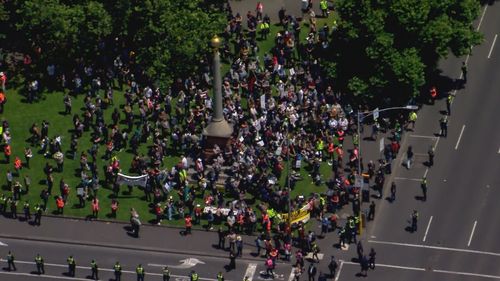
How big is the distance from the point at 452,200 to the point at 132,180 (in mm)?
23125

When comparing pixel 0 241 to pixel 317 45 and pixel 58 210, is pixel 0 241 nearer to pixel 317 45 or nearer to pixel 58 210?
pixel 58 210

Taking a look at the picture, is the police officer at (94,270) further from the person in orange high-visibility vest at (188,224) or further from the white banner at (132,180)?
the white banner at (132,180)

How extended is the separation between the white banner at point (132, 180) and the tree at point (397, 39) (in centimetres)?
1886

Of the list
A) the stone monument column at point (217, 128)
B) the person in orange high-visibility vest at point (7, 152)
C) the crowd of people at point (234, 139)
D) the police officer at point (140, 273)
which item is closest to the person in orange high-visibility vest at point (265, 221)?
the crowd of people at point (234, 139)

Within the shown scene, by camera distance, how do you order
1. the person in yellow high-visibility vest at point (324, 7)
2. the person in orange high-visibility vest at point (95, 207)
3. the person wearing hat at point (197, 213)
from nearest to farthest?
the person wearing hat at point (197, 213) → the person in orange high-visibility vest at point (95, 207) → the person in yellow high-visibility vest at point (324, 7)

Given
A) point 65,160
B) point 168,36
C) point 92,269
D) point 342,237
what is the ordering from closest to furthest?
point 92,269 < point 342,237 < point 65,160 < point 168,36

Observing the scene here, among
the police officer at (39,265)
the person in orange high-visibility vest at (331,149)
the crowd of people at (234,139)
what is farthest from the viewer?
the person in orange high-visibility vest at (331,149)

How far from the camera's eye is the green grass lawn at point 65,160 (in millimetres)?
136500

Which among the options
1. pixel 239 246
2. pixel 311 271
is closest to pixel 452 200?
pixel 311 271

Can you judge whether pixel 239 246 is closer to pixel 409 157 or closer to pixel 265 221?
pixel 265 221

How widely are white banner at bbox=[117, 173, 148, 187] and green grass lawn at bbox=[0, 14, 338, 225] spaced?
1.94 feet

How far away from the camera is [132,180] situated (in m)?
138

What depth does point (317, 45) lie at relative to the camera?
152 m

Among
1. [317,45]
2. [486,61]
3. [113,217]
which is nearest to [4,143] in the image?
[113,217]
